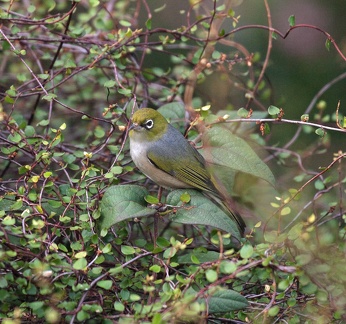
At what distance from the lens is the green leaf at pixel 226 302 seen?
1778 mm

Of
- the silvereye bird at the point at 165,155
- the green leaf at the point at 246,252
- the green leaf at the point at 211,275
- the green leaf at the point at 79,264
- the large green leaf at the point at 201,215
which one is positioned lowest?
the silvereye bird at the point at 165,155

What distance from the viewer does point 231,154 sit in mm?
2355

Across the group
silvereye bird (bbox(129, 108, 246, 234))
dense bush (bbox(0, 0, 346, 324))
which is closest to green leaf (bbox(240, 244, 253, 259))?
dense bush (bbox(0, 0, 346, 324))

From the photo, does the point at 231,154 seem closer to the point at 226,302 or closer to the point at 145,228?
the point at 145,228

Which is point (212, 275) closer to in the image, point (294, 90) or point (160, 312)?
point (160, 312)

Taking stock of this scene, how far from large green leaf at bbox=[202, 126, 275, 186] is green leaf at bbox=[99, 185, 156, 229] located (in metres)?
0.37

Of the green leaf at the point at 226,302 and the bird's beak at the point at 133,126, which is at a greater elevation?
the bird's beak at the point at 133,126

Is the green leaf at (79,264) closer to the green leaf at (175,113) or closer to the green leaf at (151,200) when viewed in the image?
the green leaf at (151,200)

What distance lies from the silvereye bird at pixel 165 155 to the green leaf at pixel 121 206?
1.34ft

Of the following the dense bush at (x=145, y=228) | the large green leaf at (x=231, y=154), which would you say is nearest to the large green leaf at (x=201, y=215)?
the dense bush at (x=145, y=228)

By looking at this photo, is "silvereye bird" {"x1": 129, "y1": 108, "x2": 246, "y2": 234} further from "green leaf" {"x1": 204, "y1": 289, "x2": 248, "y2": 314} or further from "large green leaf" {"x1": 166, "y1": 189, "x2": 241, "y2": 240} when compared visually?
"green leaf" {"x1": 204, "y1": 289, "x2": 248, "y2": 314}

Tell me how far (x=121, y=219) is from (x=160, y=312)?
1.29 feet

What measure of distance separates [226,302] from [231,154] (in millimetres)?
707

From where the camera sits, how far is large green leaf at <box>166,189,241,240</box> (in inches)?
79.4
